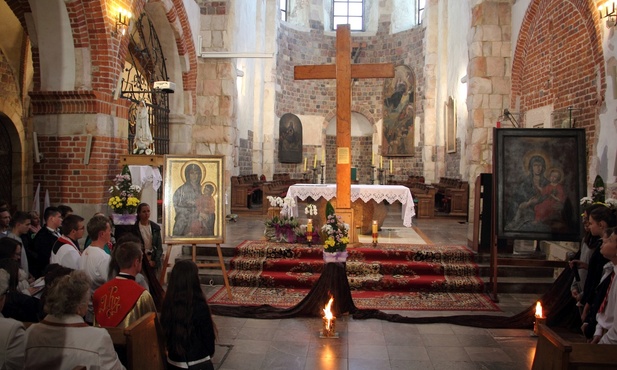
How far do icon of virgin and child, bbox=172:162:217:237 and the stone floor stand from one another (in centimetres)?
117

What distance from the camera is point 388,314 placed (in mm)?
6172

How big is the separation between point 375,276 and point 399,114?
14.7 metres

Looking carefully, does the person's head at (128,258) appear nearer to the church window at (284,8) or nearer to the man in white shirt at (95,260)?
the man in white shirt at (95,260)

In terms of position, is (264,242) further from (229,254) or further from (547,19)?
(547,19)

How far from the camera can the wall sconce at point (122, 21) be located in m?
8.07

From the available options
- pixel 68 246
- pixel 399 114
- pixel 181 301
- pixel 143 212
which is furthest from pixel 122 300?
pixel 399 114

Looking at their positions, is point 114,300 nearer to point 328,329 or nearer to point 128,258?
point 128,258

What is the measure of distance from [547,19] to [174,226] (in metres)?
8.20

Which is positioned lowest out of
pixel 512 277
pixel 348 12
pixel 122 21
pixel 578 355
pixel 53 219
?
pixel 512 277

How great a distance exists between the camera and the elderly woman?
2619 millimetres

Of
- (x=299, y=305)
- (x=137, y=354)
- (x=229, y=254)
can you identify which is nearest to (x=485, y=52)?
(x=229, y=254)

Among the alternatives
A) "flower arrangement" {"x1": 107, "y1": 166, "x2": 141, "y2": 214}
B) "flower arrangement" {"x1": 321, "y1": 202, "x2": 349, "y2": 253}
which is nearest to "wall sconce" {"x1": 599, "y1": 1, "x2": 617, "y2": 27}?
"flower arrangement" {"x1": 321, "y1": 202, "x2": 349, "y2": 253}

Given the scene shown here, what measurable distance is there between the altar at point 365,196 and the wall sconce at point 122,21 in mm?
3921

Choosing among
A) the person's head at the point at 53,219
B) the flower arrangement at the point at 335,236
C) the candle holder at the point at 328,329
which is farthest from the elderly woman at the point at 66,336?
the flower arrangement at the point at 335,236
